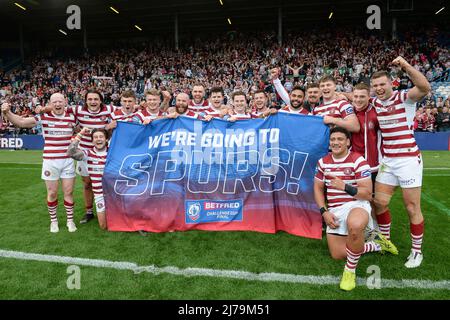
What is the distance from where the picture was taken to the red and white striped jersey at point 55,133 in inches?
190

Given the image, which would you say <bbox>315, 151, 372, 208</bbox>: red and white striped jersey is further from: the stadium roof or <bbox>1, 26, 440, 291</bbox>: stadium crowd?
the stadium roof

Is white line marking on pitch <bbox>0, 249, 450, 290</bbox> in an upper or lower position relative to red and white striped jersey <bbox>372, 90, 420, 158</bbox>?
lower

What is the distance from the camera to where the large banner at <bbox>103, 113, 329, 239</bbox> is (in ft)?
15.4

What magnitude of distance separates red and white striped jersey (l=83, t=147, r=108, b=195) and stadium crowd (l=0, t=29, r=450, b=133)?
1375 cm

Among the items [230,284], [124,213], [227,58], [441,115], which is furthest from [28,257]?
[227,58]

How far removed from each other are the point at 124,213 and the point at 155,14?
24.3 metres

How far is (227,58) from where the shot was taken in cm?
2477

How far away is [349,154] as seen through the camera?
3725mm

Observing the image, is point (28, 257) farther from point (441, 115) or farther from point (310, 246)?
point (441, 115)

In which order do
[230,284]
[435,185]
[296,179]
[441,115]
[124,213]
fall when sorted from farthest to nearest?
[441,115]
[435,185]
[124,213]
[296,179]
[230,284]

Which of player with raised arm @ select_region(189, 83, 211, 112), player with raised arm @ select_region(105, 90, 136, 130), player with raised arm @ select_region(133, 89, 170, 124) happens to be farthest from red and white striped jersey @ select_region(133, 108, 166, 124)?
player with raised arm @ select_region(189, 83, 211, 112)

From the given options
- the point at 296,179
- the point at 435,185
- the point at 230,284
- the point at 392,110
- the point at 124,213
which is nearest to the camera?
Result: the point at 230,284

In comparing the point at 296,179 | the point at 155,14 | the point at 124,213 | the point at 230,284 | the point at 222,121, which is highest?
the point at 155,14

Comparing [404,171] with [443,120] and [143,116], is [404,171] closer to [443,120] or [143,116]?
[143,116]
